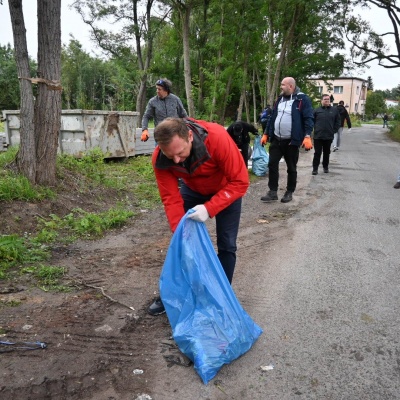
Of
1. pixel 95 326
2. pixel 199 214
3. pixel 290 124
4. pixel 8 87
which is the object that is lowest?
pixel 95 326

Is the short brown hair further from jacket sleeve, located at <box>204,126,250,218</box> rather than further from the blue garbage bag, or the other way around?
the blue garbage bag

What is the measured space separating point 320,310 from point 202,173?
1510mm

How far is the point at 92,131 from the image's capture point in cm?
850

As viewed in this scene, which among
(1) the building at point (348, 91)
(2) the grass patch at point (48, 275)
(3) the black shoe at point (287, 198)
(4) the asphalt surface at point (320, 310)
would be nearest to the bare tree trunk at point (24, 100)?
(2) the grass patch at point (48, 275)

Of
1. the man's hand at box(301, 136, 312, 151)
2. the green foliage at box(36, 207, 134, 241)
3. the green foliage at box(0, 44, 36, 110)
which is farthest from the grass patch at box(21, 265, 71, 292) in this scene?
the green foliage at box(0, 44, 36, 110)

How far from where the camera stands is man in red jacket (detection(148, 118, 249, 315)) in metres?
2.30

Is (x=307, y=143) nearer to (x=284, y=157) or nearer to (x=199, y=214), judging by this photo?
(x=284, y=157)

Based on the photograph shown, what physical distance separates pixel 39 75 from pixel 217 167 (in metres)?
3.91

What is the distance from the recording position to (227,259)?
289 cm

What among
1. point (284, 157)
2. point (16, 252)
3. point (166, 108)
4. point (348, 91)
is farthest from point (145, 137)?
point (348, 91)

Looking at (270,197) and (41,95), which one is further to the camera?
(270,197)

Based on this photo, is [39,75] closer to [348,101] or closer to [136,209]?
[136,209]

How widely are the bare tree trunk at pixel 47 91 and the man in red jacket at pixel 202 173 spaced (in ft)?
10.6

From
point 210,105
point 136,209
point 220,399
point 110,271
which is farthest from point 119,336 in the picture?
point 210,105
